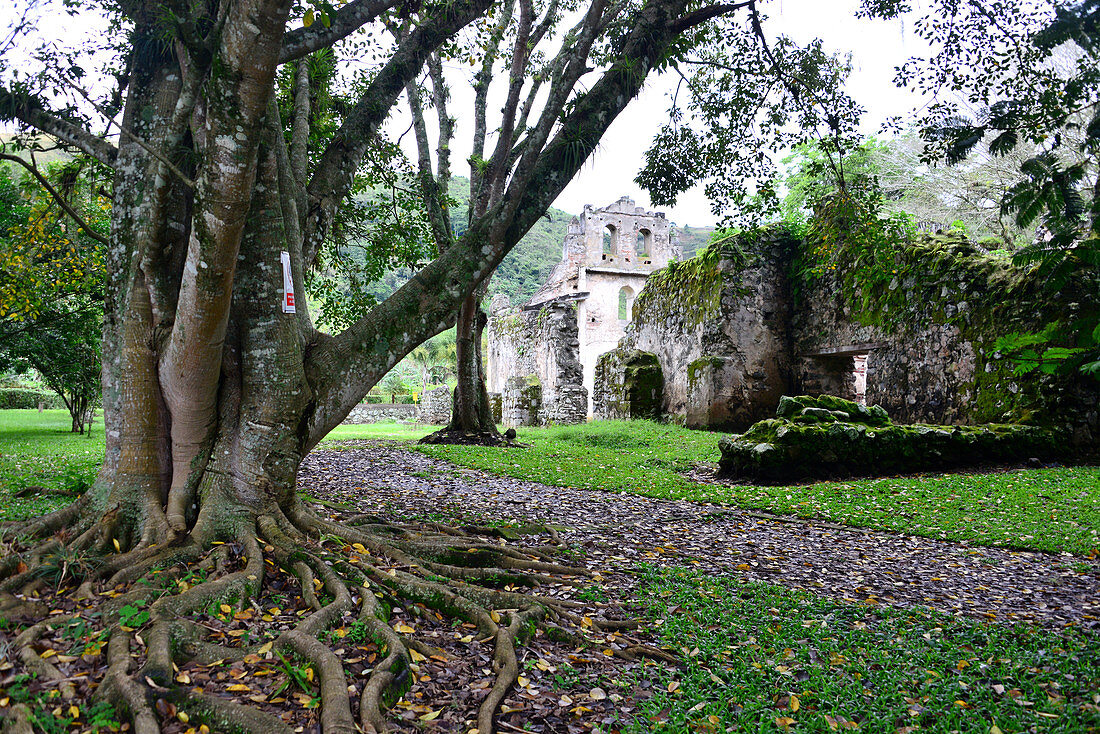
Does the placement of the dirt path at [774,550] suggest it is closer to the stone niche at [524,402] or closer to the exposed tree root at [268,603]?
the exposed tree root at [268,603]

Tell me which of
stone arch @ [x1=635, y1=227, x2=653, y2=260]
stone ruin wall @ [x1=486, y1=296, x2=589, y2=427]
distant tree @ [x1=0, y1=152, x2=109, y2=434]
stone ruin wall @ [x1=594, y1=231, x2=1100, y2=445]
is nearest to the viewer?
distant tree @ [x1=0, y1=152, x2=109, y2=434]

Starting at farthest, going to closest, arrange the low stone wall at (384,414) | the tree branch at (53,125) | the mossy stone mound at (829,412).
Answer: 1. the low stone wall at (384,414)
2. the mossy stone mound at (829,412)
3. the tree branch at (53,125)

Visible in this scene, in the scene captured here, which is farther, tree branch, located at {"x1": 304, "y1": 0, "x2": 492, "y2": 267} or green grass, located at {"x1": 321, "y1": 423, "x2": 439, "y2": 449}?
green grass, located at {"x1": 321, "y1": 423, "x2": 439, "y2": 449}

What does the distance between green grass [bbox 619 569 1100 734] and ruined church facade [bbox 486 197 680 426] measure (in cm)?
1543

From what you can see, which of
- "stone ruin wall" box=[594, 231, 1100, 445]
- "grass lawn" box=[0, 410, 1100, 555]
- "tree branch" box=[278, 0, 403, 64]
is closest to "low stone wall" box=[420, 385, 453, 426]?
"stone ruin wall" box=[594, 231, 1100, 445]

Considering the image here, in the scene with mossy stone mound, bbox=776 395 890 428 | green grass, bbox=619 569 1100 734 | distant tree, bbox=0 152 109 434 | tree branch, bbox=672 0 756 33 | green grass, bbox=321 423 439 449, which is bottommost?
green grass, bbox=619 569 1100 734

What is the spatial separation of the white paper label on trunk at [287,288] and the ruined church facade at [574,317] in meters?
15.2

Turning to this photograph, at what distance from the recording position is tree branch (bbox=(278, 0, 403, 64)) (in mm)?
3963

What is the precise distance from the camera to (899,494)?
24.6 ft

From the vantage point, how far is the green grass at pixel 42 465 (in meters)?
5.22

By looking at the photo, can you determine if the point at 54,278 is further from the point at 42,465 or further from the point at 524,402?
the point at 524,402

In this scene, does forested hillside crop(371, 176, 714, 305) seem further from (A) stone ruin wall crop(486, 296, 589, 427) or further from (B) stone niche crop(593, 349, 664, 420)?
(B) stone niche crop(593, 349, 664, 420)

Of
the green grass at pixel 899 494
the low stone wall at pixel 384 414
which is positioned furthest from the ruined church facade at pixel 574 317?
the green grass at pixel 899 494

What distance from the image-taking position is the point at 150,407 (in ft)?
14.0
